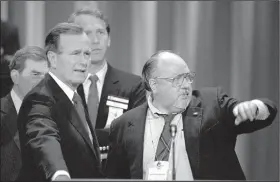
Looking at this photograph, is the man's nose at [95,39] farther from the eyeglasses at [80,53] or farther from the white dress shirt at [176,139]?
the white dress shirt at [176,139]

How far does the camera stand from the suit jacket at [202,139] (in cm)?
374

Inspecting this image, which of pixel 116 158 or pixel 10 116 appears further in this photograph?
pixel 10 116

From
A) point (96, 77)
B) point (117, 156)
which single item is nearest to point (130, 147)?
point (117, 156)

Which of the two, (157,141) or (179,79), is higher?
(179,79)

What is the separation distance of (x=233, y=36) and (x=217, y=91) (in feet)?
1.47

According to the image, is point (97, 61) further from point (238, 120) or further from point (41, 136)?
point (238, 120)

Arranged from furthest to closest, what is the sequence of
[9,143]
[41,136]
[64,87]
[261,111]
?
[9,143]
[64,87]
[41,136]
[261,111]

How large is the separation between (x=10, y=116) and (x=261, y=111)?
5.82 feet

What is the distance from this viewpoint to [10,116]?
4043 mm

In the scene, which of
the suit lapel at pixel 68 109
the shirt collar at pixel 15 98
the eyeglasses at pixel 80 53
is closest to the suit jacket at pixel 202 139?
the suit lapel at pixel 68 109

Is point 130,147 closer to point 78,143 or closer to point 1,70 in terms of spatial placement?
point 78,143

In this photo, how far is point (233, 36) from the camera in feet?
13.3

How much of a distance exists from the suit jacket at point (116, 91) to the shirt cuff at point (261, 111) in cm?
80

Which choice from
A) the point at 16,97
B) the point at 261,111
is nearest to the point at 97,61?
the point at 16,97
